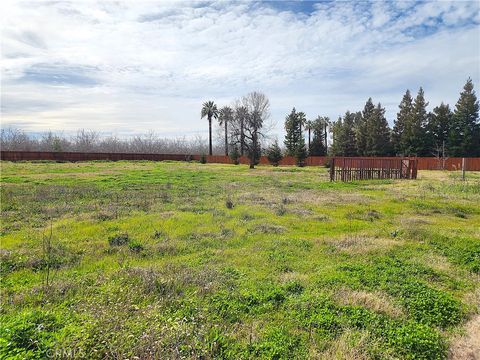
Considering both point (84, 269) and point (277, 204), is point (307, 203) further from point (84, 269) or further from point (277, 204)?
point (84, 269)

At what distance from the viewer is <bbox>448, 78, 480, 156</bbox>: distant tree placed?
46875 mm

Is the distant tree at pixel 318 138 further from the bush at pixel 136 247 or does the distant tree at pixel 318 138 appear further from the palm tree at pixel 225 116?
the bush at pixel 136 247

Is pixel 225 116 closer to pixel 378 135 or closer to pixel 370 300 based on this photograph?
pixel 378 135

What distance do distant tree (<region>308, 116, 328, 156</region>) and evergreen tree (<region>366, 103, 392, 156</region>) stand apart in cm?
985

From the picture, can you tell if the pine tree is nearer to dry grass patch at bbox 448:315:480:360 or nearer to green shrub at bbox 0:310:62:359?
dry grass patch at bbox 448:315:480:360

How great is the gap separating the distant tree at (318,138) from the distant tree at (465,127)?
861 inches

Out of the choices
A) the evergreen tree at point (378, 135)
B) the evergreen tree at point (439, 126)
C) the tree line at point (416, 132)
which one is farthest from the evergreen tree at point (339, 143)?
the evergreen tree at point (439, 126)

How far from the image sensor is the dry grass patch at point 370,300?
4434mm

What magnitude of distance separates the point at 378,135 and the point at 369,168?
1406 inches

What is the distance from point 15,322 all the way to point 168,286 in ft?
6.71

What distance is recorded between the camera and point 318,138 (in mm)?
65875

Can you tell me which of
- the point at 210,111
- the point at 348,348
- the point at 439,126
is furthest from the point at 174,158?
the point at 348,348

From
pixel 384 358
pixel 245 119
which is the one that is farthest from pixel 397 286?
pixel 245 119

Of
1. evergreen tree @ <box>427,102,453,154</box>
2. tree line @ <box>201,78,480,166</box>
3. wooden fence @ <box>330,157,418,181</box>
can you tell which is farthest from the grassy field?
evergreen tree @ <box>427,102,453,154</box>
